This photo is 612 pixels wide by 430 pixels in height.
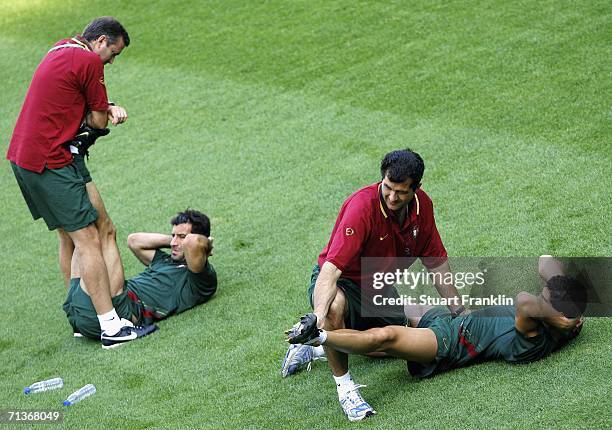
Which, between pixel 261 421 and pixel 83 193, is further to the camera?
pixel 83 193

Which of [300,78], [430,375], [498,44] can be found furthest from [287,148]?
[430,375]

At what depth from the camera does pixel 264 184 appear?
7.29 meters

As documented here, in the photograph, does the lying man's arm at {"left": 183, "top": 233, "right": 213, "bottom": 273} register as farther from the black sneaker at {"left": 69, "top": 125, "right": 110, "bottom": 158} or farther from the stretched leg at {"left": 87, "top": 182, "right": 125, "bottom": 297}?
the black sneaker at {"left": 69, "top": 125, "right": 110, "bottom": 158}

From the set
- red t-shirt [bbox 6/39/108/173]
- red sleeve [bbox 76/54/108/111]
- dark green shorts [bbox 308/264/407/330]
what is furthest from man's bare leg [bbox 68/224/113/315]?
dark green shorts [bbox 308/264/407/330]

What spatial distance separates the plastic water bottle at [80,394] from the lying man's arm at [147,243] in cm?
139

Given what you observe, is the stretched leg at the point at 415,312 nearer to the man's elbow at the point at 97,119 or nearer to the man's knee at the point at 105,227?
the man's knee at the point at 105,227

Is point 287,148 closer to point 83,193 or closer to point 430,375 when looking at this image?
point 83,193

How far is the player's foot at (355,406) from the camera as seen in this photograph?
4043mm

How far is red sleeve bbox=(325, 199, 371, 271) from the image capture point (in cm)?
421

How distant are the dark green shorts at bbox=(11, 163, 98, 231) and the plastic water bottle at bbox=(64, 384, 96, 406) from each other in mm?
1044

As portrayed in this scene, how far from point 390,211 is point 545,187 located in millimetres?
2117

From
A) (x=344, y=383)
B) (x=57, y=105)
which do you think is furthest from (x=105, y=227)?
(x=344, y=383)

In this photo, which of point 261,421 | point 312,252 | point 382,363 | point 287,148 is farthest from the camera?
point 287,148

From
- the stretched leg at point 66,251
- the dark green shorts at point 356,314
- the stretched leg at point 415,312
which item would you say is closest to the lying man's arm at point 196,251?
the stretched leg at point 66,251
